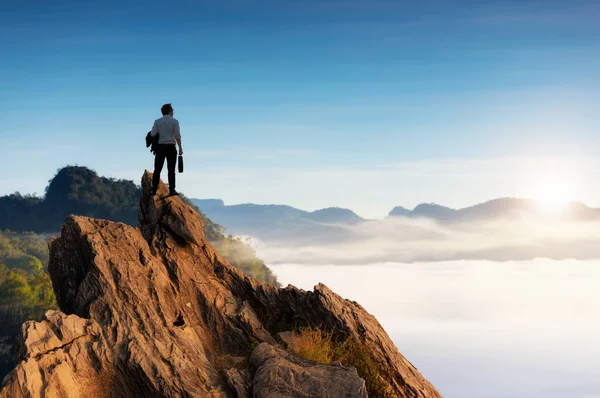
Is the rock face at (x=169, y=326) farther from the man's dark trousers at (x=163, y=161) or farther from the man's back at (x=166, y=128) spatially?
the man's back at (x=166, y=128)

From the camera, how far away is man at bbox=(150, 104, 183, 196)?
2261 cm

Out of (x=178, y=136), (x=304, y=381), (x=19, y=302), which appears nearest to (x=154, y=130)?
(x=178, y=136)

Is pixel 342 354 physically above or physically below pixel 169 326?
below

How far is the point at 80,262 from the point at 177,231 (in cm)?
347

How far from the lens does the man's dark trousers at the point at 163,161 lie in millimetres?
22927

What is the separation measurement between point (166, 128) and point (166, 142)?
1.65ft

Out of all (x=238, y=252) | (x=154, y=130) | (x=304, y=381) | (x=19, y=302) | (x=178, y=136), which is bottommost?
(x=19, y=302)

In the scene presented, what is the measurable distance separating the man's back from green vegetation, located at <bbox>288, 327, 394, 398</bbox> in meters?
8.26

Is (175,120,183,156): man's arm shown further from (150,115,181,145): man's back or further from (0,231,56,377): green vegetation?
(0,231,56,377): green vegetation

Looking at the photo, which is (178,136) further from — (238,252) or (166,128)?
(238,252)

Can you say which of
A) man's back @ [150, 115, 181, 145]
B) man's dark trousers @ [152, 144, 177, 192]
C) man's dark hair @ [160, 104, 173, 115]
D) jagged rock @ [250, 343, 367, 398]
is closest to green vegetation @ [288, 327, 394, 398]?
jagged rock @ [250, 343, 367, 398]

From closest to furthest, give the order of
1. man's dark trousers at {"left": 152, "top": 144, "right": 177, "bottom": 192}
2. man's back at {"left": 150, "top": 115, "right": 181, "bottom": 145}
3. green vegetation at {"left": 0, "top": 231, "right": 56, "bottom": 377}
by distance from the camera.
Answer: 1. man's back at {"left": 150, "top": 115, "right": 181, "bottom": 145}
2. man's dark trousers at {"left": 152, "top": 144, "right": 177, "bottom": 192}
3. green vegetation at {"left": 0, "top": 231, "right": 56, "bottom": 377}

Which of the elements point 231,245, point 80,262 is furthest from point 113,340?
point 231,245

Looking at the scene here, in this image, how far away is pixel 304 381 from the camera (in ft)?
56.9
